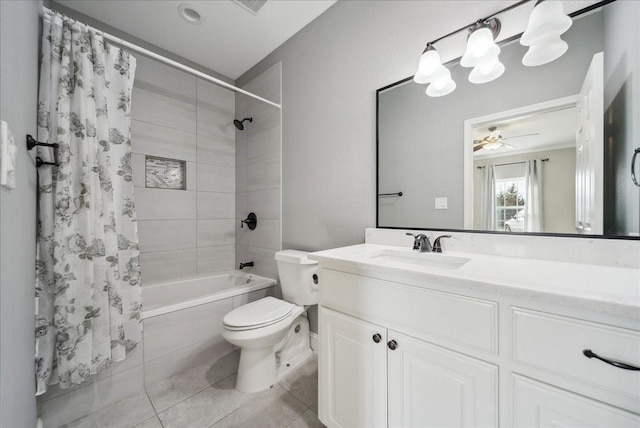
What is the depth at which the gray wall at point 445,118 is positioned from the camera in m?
0.95

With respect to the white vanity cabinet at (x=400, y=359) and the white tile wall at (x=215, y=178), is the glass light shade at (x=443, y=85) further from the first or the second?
the white tile wall at (x=215, y=178)

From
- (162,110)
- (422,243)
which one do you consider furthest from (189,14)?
(422,243)

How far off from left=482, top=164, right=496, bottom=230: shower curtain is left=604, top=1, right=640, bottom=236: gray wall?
1.11ft

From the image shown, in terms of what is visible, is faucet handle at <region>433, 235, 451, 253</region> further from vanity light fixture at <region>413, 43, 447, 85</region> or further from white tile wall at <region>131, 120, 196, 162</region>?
white tile wall at <region>131, 120, 196, 162</region>

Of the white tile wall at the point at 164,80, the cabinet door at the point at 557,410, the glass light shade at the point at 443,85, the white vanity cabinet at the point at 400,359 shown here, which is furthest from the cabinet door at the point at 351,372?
the white tile wall at the point at 164,80

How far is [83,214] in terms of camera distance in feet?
4.25

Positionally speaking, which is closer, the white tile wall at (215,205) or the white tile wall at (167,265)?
the white tile wall at (167,265)

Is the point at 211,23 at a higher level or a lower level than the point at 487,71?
higher

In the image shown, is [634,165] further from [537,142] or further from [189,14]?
[189,14]

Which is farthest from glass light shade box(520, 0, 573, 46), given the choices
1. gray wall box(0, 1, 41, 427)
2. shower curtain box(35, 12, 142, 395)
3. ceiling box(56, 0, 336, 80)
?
shower curtain box(35, 12, 142, 395)

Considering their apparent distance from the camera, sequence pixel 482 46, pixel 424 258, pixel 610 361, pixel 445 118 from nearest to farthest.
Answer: pixel 610 361
pixel 482 46
pixel 424 258
pixel 445 118

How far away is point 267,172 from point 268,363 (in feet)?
5.19

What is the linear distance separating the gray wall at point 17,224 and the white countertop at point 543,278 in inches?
38.0

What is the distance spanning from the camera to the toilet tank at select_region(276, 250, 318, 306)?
1.66 m
